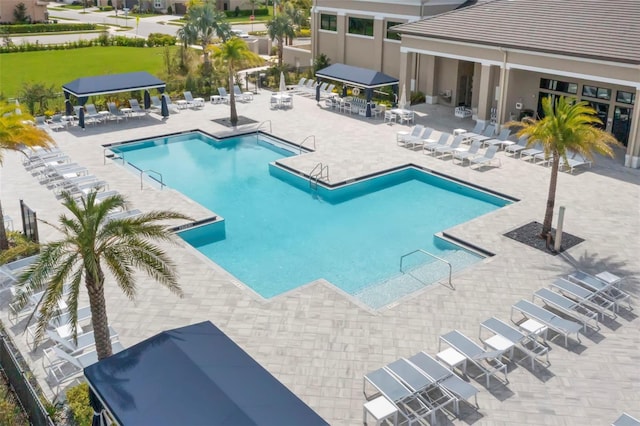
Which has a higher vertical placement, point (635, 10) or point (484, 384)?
point (635, 10)

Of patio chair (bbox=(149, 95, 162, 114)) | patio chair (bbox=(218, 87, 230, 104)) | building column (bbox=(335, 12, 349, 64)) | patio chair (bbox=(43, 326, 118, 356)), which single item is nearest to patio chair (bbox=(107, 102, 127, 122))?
patio chair (bbox=(149, 95, 162, 114))

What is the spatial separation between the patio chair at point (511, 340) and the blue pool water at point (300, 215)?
13.0 ft

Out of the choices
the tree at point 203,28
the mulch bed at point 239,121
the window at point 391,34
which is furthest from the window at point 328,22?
the mulch bed at point 239,121

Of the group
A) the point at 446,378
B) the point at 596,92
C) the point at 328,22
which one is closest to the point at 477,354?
the point at 446,378

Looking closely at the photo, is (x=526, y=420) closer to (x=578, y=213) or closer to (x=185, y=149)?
(x=578, y=213)

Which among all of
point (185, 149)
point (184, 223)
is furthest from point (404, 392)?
point (185, 149)

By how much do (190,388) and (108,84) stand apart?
77.8 feet

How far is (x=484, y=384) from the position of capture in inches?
477

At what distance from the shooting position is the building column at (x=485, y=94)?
29.1 metres

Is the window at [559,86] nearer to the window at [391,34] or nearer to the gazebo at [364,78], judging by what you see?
the gazebo at [364,78]

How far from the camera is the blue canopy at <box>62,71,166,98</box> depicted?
29.0 metres

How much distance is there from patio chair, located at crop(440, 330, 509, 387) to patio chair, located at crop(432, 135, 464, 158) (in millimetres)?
14088

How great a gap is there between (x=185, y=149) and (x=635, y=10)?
20107mm

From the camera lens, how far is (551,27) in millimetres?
27297
